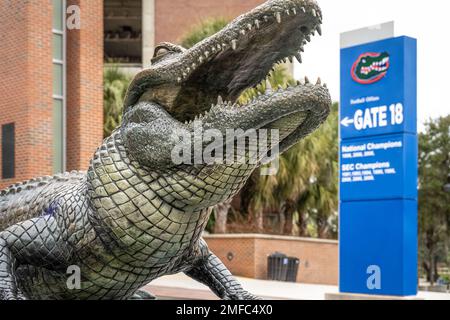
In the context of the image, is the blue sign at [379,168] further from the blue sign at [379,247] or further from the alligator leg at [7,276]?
the alligator leg at [7,276]

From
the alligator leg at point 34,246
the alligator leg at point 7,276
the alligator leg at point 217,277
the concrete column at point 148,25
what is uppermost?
the concrete column at point 148,25

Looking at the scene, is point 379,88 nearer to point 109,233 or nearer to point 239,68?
point 239,68

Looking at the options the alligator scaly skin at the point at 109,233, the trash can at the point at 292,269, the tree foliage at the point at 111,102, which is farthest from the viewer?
the trash can at the point at 292,269

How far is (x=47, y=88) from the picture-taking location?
1428 cm

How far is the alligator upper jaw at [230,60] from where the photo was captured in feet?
9.81

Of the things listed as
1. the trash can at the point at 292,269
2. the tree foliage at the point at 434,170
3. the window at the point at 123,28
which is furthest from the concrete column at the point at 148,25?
the trash can at the point at 292,269

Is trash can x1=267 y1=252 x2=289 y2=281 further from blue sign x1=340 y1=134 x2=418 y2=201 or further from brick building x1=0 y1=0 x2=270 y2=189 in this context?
blue sign x1=340 y1=134 x2=418 y2=201

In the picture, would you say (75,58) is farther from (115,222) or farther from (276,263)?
(115,222)

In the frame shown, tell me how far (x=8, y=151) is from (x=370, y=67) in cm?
787

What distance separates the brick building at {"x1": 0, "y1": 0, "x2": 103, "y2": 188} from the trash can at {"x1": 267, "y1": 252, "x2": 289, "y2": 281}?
26.3ft

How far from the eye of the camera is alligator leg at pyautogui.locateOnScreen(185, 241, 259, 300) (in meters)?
4.04

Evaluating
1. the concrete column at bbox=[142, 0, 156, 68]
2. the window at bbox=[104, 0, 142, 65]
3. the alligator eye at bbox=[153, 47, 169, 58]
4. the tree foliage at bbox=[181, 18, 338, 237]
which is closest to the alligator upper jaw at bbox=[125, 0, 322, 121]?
the alligator eye at bbox=[153, 47, 169, 58]

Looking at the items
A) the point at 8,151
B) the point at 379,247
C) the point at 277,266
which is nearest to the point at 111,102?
the point at 8,151

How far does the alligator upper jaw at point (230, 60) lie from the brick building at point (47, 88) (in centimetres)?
1111
